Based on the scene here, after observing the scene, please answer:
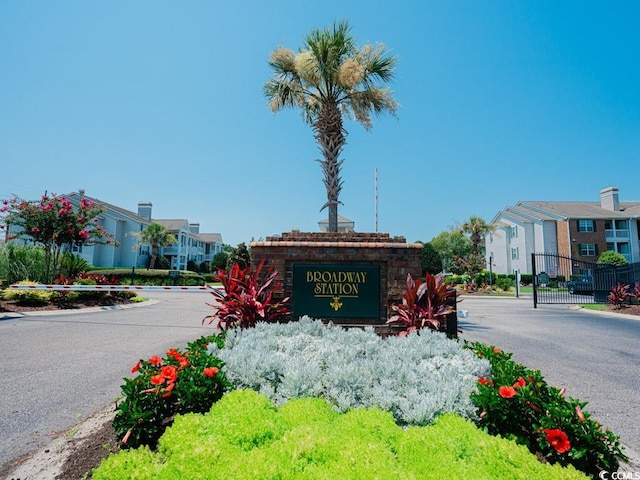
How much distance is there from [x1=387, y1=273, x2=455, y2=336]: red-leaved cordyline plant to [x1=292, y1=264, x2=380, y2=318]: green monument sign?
0.62m

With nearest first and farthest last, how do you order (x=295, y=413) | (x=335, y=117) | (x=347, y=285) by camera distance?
(x=295, y=413), (x=347, y=285), (x=335, y=117)

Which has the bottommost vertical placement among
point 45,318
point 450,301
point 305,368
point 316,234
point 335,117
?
point 45,318

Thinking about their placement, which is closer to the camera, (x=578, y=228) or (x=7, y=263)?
(x=7, y=263)

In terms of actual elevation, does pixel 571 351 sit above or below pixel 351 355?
below

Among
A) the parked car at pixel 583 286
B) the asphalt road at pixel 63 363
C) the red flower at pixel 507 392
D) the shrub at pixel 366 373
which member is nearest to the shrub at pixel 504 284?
the parked car at pixel 583 286

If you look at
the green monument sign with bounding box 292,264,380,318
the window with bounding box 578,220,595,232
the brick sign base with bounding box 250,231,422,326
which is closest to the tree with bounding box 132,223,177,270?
the brick sign base with bounding box 250,231,422,326

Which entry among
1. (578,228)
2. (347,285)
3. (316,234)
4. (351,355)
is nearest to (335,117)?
(316,234)

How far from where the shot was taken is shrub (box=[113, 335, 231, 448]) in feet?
7.77

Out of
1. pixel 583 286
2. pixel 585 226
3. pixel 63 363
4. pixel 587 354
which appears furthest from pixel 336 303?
pixel 585 226

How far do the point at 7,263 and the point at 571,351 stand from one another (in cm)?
2010

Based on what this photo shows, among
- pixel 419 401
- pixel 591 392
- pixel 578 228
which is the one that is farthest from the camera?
pixel 578 228

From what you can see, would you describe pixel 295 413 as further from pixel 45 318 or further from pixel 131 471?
pixel 45 318

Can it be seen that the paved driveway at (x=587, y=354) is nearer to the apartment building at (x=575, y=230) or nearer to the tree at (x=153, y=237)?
the apartment building at (x=575, y=230)

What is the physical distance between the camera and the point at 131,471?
185 centimetres
